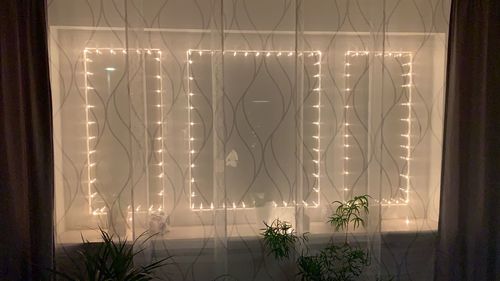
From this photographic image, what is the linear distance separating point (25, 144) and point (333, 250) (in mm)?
1997

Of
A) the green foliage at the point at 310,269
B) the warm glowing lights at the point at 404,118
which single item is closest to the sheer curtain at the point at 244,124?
the warm glowing lights at the point at 404,118

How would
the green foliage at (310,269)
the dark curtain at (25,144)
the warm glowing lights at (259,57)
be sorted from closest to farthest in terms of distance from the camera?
the dark curtain at (25,144) < the green foliage at (310,269) < the warm glowing lights at (259,57)

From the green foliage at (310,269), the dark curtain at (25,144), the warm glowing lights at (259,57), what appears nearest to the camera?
the dark curtain at (25,144)

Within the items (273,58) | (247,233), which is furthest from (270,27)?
(247,233)

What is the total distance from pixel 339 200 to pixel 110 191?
1515 millimetres

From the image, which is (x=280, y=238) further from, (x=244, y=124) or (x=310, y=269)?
(x=244, y=124)

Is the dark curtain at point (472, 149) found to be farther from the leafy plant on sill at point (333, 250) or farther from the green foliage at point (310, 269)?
the green foliage at point (310, 269)

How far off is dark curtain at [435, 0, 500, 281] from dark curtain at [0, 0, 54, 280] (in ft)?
8.31

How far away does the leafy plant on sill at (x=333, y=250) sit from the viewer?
6.79 feet

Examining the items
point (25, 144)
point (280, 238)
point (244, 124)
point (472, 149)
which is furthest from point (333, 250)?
point (25, 144)

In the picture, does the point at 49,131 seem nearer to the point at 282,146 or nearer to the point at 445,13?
the point at 282,146

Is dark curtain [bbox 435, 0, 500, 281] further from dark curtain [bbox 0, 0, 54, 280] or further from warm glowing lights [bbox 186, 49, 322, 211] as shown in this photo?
dark curtain [bbox 0, 0, 54, 280]

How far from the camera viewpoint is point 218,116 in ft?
7.04

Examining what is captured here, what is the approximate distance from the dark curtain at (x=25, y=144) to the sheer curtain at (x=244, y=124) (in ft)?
0.33
